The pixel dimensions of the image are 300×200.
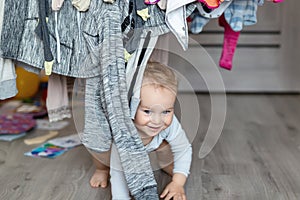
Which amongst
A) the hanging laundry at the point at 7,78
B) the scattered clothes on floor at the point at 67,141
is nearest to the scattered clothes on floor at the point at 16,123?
the scattered clothes on floor at the point at 67,141

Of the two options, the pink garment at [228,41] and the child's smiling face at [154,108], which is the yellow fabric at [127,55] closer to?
the child's smiling face at [154,108]

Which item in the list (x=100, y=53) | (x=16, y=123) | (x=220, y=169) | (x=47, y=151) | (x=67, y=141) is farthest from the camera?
(x=16, y=123)

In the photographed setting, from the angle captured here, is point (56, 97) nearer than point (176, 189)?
No

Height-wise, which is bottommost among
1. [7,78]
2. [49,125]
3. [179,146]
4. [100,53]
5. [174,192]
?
[49,125]

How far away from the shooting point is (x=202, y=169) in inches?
72.9

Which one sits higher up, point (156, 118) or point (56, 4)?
point (56, 4)

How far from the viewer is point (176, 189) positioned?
62.8 inches

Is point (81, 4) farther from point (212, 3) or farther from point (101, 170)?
point (101, 170)

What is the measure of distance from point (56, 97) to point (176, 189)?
508 millimetres

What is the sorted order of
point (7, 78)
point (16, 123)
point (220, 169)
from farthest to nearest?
point (16, 123)
point (220, 169)
point (7, 78)

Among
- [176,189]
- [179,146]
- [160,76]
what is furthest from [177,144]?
[160,76]

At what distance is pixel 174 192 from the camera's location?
5.20ft

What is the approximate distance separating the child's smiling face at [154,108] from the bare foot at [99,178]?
0.29 meters

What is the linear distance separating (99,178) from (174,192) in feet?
0.93
